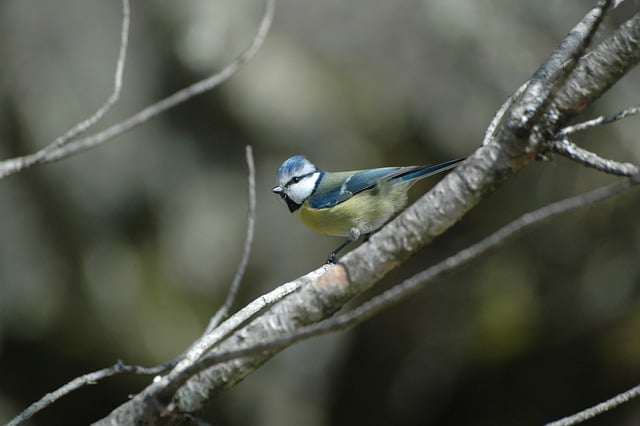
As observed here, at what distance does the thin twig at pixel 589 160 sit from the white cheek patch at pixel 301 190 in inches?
81.9

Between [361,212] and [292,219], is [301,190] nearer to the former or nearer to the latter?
[361,212]

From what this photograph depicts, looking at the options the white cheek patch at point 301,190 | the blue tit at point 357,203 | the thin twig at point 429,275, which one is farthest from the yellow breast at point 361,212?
the thin twig at point 429,275

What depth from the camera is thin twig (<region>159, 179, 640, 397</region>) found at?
1.19m

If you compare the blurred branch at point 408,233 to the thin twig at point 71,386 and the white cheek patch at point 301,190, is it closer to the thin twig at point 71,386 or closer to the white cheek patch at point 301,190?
the thin twig at point 71,386

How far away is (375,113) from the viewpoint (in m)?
5.41

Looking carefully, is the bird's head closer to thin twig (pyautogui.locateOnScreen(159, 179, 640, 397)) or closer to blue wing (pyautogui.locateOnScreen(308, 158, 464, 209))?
blue wing (pyautogui.locateOnScreen(308, 158, 464, 209))

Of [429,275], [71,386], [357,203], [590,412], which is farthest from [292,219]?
[429,275]

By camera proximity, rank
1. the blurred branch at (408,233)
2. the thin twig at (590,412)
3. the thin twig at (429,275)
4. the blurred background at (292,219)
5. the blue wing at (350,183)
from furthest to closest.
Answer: the blurred background at (292,219) < the blue wing at (350,183) < the thin twig at (590,412) < the blurred branch at (408,233) < the thin twig at (429,275)

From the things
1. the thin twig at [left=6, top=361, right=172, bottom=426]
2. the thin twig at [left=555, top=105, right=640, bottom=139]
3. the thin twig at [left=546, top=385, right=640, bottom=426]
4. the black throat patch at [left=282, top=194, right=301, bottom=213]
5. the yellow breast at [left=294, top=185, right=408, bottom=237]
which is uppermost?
the black throat patch at [left=282, top=194, right=301, bottom=213]

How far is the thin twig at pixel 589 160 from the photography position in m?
1.46

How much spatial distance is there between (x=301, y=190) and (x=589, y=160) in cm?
213

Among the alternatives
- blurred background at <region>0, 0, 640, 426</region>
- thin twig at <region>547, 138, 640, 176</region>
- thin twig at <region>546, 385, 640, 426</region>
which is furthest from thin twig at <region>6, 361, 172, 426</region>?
blurred background at <region>0, 0, 640, 426</region>

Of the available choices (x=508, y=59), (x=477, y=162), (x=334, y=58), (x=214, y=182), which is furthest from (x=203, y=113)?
(x=477, y=162)

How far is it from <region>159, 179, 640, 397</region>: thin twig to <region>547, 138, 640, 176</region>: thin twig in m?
0.23
